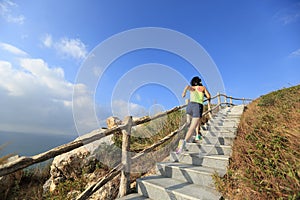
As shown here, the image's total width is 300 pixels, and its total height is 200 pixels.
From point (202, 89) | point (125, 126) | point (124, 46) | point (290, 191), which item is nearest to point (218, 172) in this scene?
point (290, 191)

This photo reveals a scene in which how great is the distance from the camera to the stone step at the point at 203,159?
296 centimetres

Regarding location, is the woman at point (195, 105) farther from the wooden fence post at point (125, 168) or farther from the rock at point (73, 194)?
the rock at point (73, 194)

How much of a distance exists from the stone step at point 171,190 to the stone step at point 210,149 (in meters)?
1.08

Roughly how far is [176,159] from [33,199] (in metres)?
3.78

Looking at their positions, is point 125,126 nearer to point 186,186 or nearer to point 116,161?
point 186,186

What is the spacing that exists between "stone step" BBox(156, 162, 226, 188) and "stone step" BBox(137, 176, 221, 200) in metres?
0.09

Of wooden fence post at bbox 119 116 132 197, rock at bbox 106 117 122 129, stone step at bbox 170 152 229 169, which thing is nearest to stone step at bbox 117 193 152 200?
wooden fence post at bbox 119 116 132 197

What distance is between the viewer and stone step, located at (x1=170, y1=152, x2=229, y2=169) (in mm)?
2959

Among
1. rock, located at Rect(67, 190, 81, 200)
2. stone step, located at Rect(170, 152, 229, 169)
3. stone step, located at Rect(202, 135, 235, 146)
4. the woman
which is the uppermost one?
the woman

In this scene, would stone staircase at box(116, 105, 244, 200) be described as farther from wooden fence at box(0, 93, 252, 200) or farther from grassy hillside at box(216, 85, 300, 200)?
wooden fence at box(0, 93, 252, 200)

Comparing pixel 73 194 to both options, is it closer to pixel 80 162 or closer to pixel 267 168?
pixel 80 162

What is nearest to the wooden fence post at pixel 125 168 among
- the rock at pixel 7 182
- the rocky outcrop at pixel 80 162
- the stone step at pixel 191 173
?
the stone step at pixel 191 173

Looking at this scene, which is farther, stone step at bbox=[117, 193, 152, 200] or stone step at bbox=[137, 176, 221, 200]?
stone step at bbox=[117, 193, 152, 200]

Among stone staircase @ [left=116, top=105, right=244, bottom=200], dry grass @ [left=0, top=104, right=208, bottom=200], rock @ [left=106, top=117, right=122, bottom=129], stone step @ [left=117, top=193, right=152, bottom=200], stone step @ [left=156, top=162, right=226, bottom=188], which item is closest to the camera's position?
stone staircase @ [left=116, top=105, right=244, bottom=200]
